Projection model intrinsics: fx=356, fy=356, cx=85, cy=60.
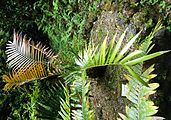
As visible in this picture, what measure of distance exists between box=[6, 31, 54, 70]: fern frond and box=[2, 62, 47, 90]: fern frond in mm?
111

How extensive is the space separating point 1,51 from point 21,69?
59 cm

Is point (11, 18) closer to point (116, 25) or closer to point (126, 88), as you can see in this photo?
point (116, 25)

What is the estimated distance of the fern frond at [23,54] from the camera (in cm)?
414

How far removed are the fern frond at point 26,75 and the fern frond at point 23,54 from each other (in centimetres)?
11

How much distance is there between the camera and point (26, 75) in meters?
3.99

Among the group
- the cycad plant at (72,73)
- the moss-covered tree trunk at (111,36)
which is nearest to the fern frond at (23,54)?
the cycad plant at (72,73)

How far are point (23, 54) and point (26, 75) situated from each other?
0.30m

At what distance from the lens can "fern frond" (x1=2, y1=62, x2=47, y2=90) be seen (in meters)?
3.93

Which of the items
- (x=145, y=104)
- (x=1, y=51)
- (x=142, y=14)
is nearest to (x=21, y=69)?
(x=1, y=51)

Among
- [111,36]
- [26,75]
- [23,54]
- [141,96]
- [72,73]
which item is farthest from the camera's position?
[23,54]

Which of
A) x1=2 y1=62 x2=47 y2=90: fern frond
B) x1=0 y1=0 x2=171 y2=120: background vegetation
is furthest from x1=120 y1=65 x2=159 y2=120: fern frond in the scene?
x1=2 y1=62 x2=47 y2=90: fern frond

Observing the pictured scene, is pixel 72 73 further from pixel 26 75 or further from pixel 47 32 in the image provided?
pixel 47 32

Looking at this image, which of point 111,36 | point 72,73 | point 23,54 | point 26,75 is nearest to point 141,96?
point 72,73

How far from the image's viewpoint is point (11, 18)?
15.9 feet
